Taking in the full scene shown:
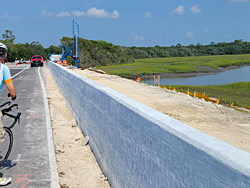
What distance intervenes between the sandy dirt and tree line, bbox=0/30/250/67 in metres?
77.0

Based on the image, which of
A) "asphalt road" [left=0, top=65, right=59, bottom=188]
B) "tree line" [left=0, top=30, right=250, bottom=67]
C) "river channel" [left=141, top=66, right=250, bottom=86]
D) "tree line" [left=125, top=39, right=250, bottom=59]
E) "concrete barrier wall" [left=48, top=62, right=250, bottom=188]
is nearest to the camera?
"concrete barrier wall" [left=48, top=62, right=250, bottom=188]

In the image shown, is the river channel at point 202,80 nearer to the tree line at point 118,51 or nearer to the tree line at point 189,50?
the tree line at point 118,51

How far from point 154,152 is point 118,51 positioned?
121075mm

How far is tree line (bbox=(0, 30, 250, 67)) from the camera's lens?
108 m

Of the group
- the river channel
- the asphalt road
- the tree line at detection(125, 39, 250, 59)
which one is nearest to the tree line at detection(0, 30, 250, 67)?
the tree line at detection(125, 39, 250, 59)

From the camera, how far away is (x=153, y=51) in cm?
18338

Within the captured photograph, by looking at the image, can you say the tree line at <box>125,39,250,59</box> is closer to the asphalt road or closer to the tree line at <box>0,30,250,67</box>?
the tree line at <box>0,30,250,67</box>

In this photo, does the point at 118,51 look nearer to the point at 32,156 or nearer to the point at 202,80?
the point at 202,80

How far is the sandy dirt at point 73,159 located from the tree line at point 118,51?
7702 centimetres

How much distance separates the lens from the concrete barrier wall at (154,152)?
7.61ft

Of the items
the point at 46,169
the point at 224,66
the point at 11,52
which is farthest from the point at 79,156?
the point at 11,52

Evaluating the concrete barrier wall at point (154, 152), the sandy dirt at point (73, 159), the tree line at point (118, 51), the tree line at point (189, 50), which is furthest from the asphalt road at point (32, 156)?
the tree line at point (189, 50)

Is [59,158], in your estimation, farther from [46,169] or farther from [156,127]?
[156,127]

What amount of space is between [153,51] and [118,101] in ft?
592
